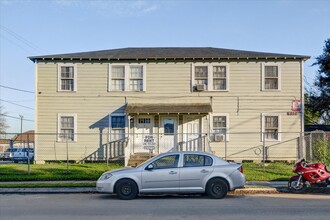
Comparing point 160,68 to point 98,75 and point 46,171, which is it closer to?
point 98,75

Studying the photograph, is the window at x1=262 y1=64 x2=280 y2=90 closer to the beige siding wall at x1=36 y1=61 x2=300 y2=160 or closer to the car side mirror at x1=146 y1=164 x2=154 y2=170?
the beige siding wall at x1=36 y1=61 x2=300 y2=160

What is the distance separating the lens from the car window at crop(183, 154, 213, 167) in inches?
460

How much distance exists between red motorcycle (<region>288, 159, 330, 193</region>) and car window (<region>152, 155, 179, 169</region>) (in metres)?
4.15

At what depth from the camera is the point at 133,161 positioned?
68.8 ft

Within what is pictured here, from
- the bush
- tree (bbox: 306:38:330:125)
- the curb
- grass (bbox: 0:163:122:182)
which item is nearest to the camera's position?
the curb

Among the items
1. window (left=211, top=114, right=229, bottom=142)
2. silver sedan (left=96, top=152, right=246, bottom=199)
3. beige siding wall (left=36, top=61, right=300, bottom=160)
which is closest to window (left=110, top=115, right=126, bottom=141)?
beige siding wall (left=36, top=61, right=300, bottom=160)

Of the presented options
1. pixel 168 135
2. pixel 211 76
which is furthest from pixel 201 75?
pixel 168 135

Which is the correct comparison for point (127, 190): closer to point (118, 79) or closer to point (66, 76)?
point (118, 79)

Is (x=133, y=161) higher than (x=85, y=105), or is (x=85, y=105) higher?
(x=85, y=105)

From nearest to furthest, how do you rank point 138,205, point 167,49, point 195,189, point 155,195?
point 138,205
point 195,189
point 155,195
point 167,49

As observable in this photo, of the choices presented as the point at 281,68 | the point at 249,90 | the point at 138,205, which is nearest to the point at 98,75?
the point at 249,90

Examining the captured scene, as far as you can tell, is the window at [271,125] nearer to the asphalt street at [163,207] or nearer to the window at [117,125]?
the window at [117,125]

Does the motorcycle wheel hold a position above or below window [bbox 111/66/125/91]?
below

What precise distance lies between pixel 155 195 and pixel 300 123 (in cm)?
1292
